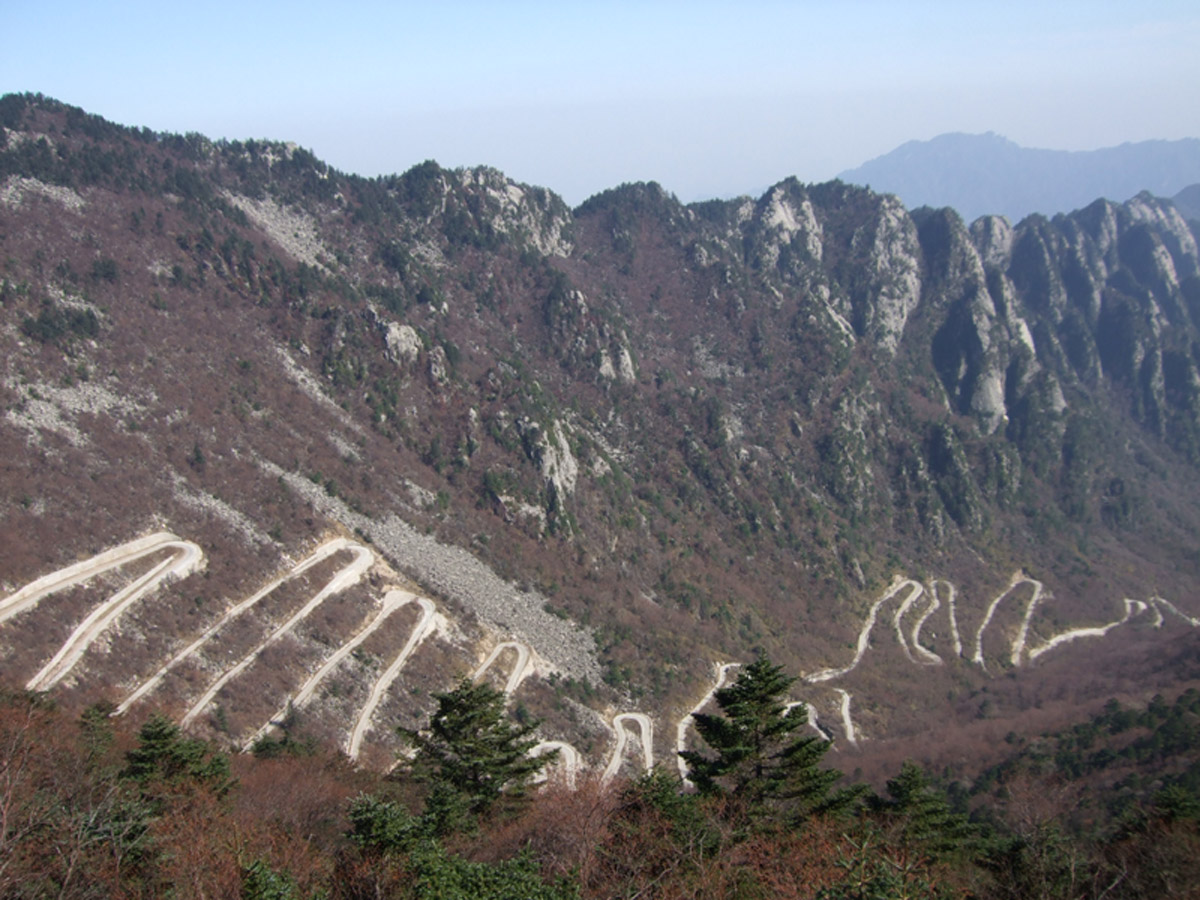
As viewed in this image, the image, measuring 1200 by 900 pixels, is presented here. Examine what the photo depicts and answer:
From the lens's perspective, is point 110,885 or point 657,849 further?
point 657,849

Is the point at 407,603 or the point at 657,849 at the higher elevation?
the point at 657,849

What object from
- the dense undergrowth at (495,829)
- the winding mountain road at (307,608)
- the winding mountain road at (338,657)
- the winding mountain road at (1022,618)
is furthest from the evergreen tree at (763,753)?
the winding mountain road at (1022,618)

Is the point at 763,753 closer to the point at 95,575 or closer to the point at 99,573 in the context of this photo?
the point at 95,575

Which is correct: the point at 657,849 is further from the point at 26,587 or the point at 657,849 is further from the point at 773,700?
the point at 26,587

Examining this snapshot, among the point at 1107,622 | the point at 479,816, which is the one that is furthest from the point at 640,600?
the point at 1107,622

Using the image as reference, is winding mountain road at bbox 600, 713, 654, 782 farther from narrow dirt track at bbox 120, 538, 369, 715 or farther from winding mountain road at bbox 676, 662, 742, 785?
narrow dirt track at bbox 120, 538, 369, 715
